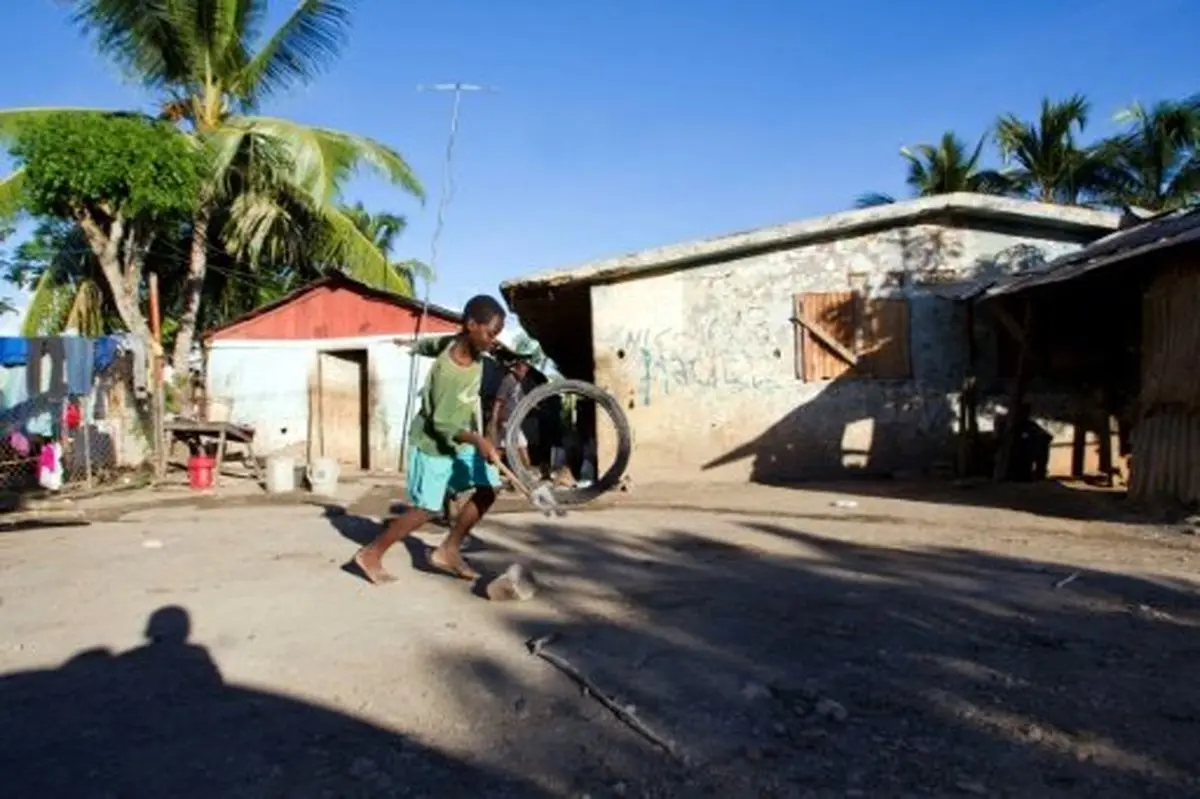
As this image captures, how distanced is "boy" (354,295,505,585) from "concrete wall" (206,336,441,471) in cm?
1235

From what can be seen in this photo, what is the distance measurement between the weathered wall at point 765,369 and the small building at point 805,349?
0.01 meters

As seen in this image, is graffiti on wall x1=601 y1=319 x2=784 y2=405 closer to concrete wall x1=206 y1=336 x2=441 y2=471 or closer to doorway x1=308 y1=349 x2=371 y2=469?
concrete wall x1=206 y1=336 x2=441 y2=471

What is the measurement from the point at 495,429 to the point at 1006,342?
6.65 meters

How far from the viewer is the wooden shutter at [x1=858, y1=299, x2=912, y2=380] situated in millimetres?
11766

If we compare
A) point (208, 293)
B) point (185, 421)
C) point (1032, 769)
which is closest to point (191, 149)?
point (185, 421)

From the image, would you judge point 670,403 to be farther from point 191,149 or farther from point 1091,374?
point 191,149

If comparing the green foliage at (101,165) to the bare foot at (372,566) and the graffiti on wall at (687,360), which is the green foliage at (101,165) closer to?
the graffiti on wall at (687,360)

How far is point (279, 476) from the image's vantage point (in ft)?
37.9

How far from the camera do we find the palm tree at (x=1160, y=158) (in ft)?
71.4

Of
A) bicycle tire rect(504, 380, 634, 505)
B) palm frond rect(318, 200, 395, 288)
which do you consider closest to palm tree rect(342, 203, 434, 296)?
palm frond rect(318, 200, 395, 288)

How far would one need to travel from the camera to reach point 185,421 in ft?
43.6

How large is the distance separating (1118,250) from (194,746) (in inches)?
322

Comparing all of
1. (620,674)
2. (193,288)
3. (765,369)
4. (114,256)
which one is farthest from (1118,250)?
(193,288)

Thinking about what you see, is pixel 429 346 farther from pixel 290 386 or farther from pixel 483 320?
pixel 483 320
